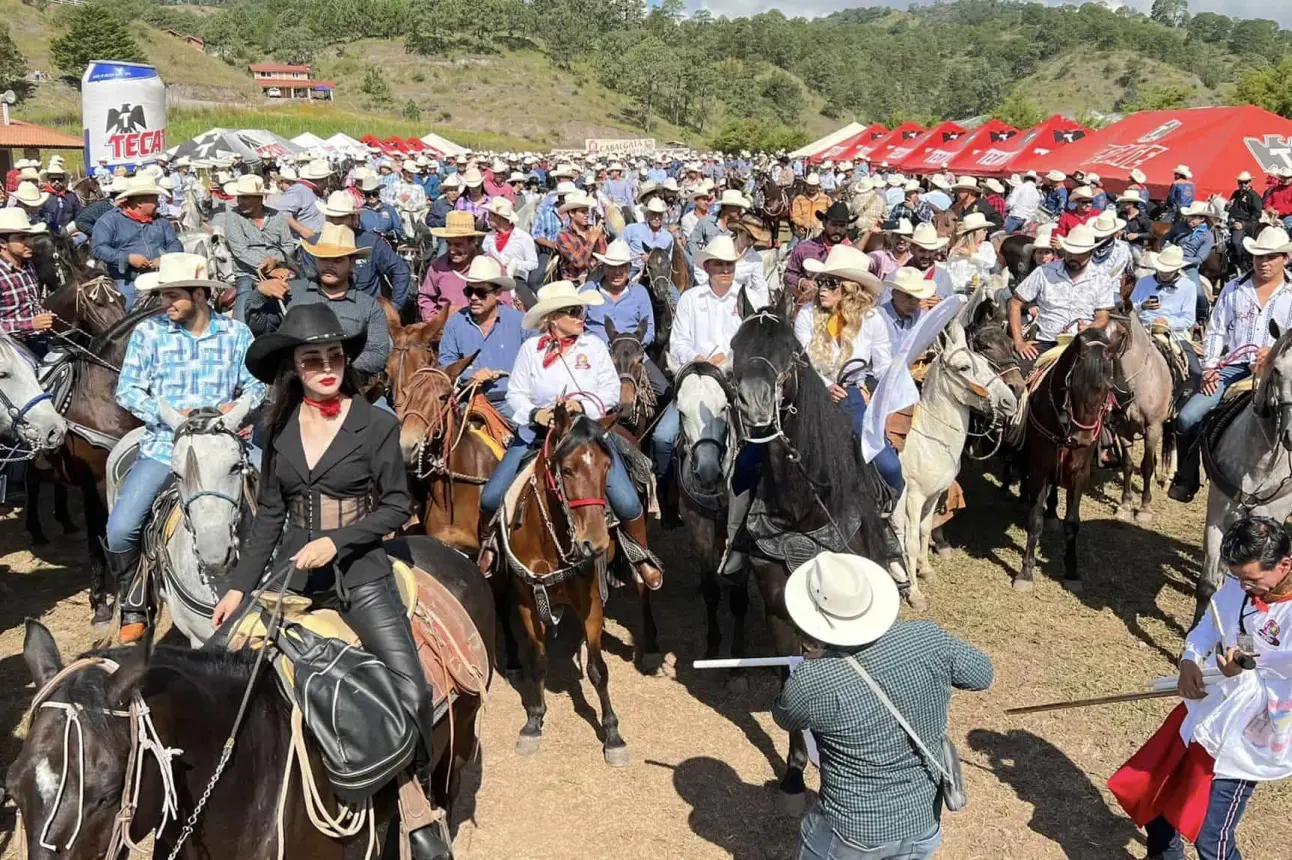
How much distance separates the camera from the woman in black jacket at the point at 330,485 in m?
3.82

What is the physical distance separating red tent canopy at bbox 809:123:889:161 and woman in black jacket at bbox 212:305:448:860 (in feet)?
123

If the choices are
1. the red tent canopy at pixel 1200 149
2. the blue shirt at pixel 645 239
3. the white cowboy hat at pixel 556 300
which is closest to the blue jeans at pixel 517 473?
the white cowboy hat at pixel 556 300

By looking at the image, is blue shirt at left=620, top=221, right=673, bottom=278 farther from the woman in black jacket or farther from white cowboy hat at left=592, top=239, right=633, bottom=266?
the woman in black jacket

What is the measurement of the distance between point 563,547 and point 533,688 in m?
1.15

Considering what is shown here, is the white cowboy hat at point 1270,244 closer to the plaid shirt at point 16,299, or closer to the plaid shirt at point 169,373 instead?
the plaid shirt at point 169,373

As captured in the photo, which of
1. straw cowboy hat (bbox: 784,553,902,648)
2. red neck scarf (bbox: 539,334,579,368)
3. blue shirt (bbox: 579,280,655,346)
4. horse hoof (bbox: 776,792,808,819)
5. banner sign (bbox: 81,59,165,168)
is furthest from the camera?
banner sign (bbox: 81,59,165,168)

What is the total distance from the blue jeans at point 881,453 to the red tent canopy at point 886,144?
105 ft

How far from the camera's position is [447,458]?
6793mm

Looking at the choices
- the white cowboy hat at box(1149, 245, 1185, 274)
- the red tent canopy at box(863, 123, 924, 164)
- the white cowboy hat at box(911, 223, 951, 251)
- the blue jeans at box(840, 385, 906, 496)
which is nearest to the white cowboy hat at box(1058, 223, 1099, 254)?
the white cowboy hat at box(911, 223, 951, 251)

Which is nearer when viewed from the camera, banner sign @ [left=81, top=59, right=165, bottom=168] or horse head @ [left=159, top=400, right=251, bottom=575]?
horse head @ [left=159, top=400, right=251, bottom=575]

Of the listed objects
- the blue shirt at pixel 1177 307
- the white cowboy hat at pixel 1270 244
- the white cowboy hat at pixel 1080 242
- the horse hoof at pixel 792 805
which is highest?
the white cowboy hat at pixel 1270 244

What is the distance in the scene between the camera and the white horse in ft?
26.3

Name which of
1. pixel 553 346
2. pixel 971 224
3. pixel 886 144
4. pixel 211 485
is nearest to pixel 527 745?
pixel 553 346

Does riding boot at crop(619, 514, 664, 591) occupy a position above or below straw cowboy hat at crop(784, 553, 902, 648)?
below
